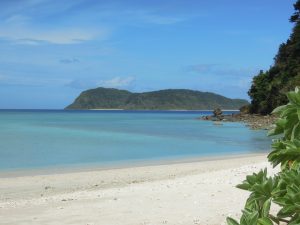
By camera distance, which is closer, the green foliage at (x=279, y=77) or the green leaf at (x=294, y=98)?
the green leaf at (x=294, y=98)

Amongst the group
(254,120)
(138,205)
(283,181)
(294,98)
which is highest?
(294,98)

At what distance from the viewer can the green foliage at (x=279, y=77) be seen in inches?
2318

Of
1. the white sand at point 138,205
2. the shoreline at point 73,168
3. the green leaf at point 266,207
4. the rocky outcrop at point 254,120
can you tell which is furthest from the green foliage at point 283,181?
the rocky outcrop at point 254,120

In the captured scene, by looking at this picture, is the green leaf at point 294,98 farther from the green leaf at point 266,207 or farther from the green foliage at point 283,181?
the green leaf at point 266,207

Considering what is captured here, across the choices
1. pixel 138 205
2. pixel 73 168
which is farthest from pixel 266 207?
pixel 73 168

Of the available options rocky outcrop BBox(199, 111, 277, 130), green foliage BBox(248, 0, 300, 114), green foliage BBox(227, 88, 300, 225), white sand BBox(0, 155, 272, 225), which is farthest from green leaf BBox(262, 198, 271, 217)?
green foliage BBox(248, 0, 300, 114)

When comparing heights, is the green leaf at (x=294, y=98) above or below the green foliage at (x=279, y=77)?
below

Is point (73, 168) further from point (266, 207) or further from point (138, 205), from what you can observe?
point (266, 207)

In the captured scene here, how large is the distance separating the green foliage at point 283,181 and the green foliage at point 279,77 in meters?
53.0

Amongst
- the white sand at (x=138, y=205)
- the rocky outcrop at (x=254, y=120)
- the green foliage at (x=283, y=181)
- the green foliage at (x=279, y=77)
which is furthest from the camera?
the green foliage at (x=279, y=77)

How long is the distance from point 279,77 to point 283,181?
63.3 m

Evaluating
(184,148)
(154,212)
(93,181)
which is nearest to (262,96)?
(184,148)

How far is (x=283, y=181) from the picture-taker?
8.37 ft

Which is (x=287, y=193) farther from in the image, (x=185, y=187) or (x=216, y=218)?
(x=185, y=187)
